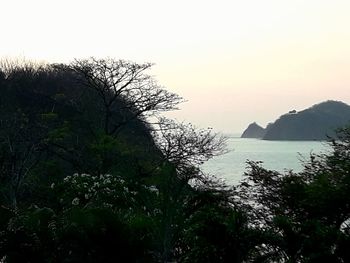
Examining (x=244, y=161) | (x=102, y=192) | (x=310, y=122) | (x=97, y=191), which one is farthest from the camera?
(x=310, y=122)

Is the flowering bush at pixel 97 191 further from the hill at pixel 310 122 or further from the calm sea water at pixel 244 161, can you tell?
the hill at pixel 310 122

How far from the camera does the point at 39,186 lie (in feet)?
66.1

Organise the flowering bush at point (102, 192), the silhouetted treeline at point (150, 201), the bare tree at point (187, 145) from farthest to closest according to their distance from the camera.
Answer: the bare tree at point (187, 145) → the flowering bush at point (102, 192) → the silhouetted treeline at point (150, 201)

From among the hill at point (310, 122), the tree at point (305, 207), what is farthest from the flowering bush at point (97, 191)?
the hill at point (310, 122)

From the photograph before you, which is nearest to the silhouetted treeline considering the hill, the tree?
the tree

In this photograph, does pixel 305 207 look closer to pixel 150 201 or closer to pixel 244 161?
pixel 150 201

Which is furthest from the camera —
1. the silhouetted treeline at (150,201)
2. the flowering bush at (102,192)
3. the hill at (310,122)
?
the hill at (310,122)

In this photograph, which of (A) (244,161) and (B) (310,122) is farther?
(B) (310,122)

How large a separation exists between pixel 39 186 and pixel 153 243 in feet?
37.6

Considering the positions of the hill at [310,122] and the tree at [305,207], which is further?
the hill at [310,122]

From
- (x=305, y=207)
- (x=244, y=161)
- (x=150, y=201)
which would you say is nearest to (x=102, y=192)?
(x=150, y=201)

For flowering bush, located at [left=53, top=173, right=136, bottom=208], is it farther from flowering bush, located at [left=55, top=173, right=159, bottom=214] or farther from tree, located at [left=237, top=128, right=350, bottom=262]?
tree, located at [left=237, top=128, right=350, bottom=262]

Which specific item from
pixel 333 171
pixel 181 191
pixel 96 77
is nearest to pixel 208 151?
pixel 96 77

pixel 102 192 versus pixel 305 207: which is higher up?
pixel 102 192
